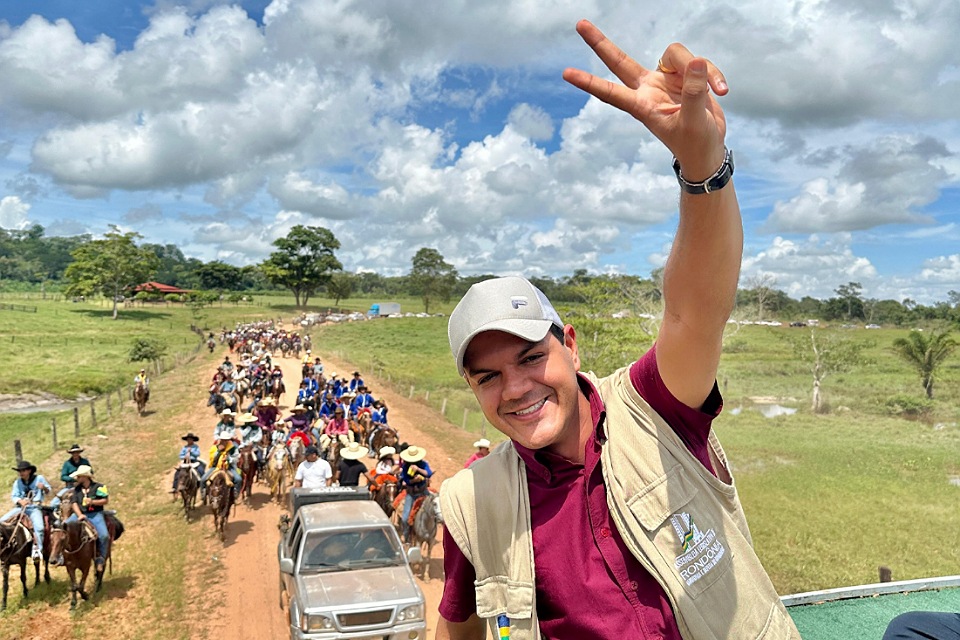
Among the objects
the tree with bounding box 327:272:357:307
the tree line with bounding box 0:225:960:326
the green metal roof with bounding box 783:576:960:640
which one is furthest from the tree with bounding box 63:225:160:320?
the green metal roof with bounding box 783:576:960:640

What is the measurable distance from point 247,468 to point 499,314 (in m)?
13.6

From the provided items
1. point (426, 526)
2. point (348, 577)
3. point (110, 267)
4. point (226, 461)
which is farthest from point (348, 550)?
point (110, 267)

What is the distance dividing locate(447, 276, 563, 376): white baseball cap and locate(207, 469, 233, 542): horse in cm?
1147

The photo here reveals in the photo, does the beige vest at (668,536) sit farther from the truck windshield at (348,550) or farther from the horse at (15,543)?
the horse at (15,543)

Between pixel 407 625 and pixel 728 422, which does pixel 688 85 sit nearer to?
pixel 407 625

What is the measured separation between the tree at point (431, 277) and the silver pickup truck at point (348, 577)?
82.3 m

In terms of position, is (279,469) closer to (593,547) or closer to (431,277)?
(593,547)

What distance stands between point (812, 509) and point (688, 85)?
52.6 feet

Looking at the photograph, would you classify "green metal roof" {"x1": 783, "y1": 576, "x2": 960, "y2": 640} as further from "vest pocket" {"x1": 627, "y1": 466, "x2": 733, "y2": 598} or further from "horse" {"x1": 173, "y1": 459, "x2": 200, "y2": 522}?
"horse" {"x1": 173, "y1": 459, "x2": 200, "y2": 522}

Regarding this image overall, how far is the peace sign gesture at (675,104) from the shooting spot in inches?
52.2

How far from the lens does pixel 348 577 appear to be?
7.78 meters

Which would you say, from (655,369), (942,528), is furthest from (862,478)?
(655,369)

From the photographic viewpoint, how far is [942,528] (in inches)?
538

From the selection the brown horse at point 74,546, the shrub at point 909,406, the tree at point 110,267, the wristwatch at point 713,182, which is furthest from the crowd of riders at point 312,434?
the tree at point 110,267
